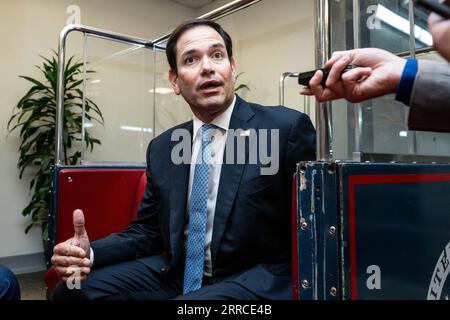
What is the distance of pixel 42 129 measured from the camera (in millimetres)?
3504

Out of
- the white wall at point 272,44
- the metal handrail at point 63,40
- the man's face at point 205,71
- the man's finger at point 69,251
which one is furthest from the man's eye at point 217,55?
the white wall at point 272,44

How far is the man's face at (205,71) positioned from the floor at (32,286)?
2.09m

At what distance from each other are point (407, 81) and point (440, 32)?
0.15 metres

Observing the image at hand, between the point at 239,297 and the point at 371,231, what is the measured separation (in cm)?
39

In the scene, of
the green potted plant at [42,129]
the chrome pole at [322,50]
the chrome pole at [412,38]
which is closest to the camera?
the chrome pole at [322,50]

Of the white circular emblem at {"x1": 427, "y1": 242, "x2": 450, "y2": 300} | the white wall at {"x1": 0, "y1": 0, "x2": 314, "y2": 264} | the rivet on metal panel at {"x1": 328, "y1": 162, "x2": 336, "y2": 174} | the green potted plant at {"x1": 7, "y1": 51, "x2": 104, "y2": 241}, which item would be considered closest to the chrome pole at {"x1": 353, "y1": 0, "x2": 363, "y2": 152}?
the rivet on metal panel at {"x1": 328, "y1": 162, "x2": 336, "y2": 174}

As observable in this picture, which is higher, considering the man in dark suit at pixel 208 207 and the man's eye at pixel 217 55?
the man's eye at pixel 217 55

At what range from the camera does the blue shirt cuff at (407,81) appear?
64cm

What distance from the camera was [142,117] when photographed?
3992 millimetres

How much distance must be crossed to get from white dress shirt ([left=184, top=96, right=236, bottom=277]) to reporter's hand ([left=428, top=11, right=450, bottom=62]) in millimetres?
755

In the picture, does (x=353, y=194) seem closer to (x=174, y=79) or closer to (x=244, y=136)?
(x=244, y=136)

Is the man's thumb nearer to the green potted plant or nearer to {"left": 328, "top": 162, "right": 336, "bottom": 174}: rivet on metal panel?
{"left": 328, "top": 162, "right": 336, "bottom": 174}: rivet on metal panel

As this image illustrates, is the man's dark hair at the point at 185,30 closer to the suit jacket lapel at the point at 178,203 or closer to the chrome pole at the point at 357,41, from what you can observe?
the suit jacket lapel at the point at 178,203
